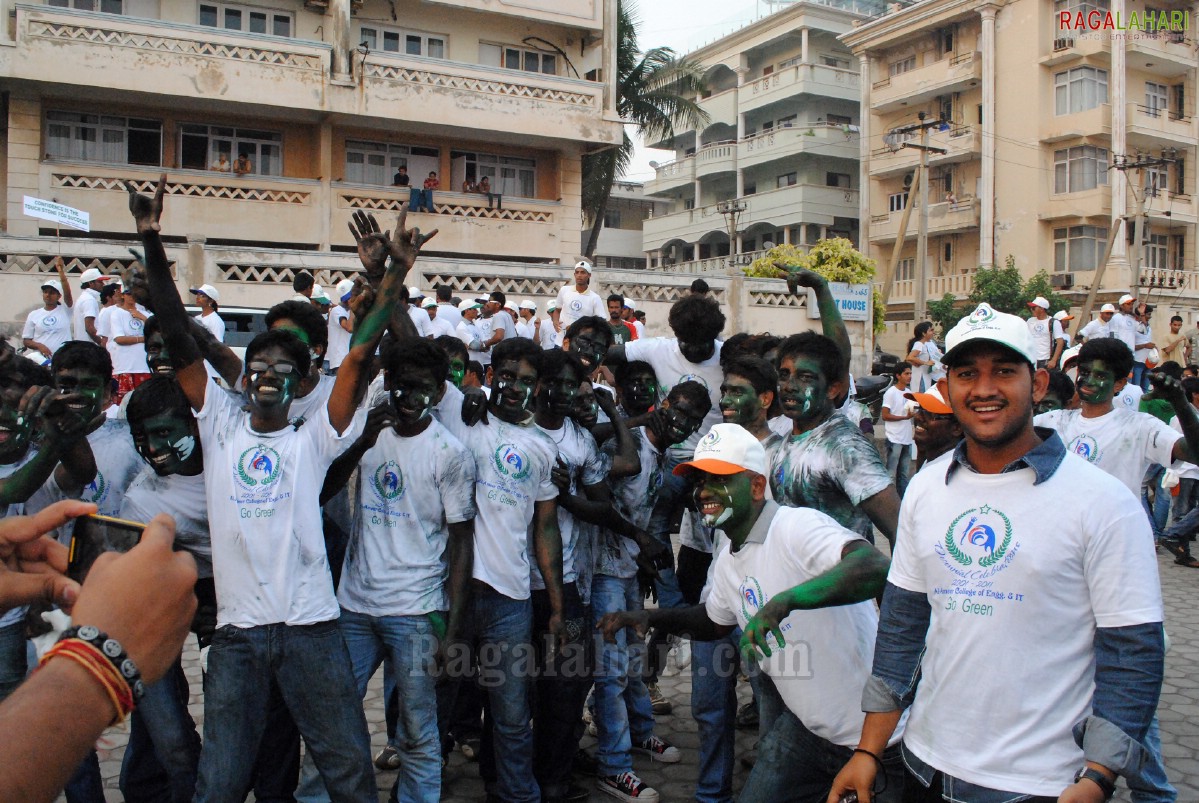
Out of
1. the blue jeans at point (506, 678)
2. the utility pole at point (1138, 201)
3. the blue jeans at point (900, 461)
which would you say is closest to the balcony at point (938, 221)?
the utility pole at point (1138, 201)

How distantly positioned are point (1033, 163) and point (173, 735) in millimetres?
38908

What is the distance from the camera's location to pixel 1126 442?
5629 millimetres

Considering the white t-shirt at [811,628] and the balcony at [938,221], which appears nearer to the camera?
the white t-shirt at [811,628]

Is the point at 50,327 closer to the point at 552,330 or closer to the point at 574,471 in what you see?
the point at 552,330

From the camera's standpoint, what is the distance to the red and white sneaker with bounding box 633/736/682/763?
499 centimetres

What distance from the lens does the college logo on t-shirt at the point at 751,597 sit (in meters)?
3.36

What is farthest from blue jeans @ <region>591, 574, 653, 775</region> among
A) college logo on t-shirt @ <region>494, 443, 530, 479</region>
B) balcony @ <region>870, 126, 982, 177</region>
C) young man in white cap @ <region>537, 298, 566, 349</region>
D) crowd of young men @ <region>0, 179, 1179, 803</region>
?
balcony @ <region>870, 126, 982, 177</region>

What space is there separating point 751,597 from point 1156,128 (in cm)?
4001

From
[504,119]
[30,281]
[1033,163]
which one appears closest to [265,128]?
[504,119]

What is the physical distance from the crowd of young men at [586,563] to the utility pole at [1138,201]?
31.5 meters

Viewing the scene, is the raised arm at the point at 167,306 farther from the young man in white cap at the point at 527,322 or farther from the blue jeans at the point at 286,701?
the young man in white cap at the point at 527,322

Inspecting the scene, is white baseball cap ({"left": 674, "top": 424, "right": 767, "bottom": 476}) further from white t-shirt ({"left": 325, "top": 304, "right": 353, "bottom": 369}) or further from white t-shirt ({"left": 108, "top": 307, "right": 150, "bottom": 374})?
white t-shirt ({"left": 108, "top": 307, "right": 150, "bottom": 374})

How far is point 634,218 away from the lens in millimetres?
55031

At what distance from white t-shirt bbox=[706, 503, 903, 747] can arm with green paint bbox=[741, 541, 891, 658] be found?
0.26 feet
